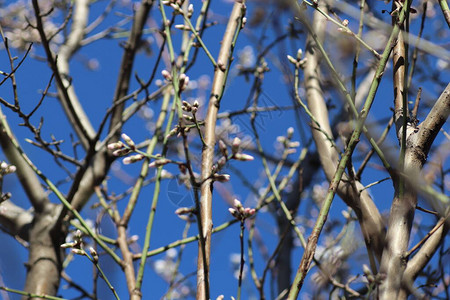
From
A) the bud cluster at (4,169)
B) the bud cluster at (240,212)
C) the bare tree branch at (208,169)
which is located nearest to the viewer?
the bare tree branch at (208,169)

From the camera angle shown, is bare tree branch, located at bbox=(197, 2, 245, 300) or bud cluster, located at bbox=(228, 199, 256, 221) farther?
bud cluster, located at bbox=(228, 199, 256, 221)

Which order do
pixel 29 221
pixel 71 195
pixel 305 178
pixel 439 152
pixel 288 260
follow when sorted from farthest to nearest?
1. pixel 305 178
2. pixel 288 260
3. pixel 29 221
4. pixel 71 195
5. pixel 439 152

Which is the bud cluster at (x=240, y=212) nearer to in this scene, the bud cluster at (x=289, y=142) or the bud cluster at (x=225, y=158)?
the bud cluster at (x=225, y=158)

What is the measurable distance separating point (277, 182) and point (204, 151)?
6.75 feet

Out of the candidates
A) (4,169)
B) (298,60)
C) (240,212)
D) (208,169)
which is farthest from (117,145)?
(298,60)

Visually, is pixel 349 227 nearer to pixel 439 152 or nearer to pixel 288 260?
pixel 288 260

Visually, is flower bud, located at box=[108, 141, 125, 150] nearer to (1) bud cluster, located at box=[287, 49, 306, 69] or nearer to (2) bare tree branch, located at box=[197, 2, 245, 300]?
(2) bare tree branch, located at box=[197, 2, 245, 300]

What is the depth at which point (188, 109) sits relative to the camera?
1.47 meters

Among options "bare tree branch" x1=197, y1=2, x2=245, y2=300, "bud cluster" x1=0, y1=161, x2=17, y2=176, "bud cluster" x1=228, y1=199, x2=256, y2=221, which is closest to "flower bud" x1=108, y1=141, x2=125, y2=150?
"bare tree branch" x1=197, y1=2, x2=245, y2=300

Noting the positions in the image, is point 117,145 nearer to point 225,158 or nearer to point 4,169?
point 225,158

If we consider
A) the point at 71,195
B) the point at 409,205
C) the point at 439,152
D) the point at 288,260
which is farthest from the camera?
the point at 288,260

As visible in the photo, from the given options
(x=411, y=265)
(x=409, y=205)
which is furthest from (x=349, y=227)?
(x=409, y=205)

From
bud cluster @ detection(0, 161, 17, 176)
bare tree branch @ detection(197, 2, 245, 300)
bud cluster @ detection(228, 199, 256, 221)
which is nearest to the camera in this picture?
bare tree branch @ detection(197, 2, 245, 300)

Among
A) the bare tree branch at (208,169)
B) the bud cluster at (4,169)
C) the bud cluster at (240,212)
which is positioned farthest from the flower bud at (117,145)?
the bud cluster at (4,169)
